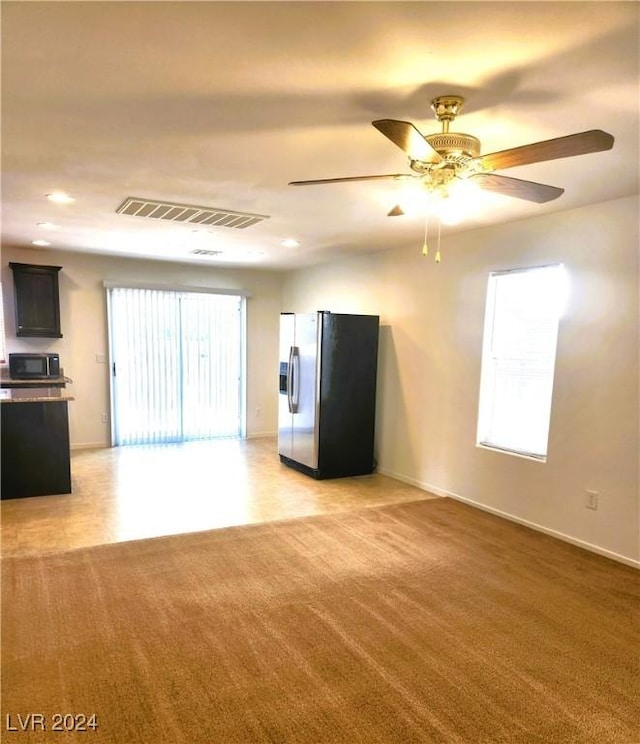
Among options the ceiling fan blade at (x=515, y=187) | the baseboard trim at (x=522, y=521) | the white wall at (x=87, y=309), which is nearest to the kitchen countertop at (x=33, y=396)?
the white wall at (x=87, y=309)

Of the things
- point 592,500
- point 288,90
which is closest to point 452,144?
point 288,90

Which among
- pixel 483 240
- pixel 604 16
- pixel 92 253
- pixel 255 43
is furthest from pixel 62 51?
pixel 92 253

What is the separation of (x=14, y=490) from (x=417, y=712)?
3.97m

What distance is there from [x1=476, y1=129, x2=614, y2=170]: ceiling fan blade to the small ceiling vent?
229cm

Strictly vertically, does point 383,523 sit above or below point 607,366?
below

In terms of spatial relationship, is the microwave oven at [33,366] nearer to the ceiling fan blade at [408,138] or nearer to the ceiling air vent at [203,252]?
the ceiling air vent at [203,252]

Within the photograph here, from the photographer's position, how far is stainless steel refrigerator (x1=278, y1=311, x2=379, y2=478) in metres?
5.26

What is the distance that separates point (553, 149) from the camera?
1.83 metres

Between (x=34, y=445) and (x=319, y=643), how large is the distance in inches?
132

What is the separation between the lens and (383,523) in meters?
4.05

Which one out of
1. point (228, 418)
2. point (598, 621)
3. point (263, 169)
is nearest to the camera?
point (598, 621)

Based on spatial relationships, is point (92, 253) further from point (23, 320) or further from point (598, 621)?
point (598, 621)

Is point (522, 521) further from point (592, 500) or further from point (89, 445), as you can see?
point (89, 445)

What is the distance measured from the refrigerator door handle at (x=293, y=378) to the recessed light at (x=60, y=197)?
269cm
